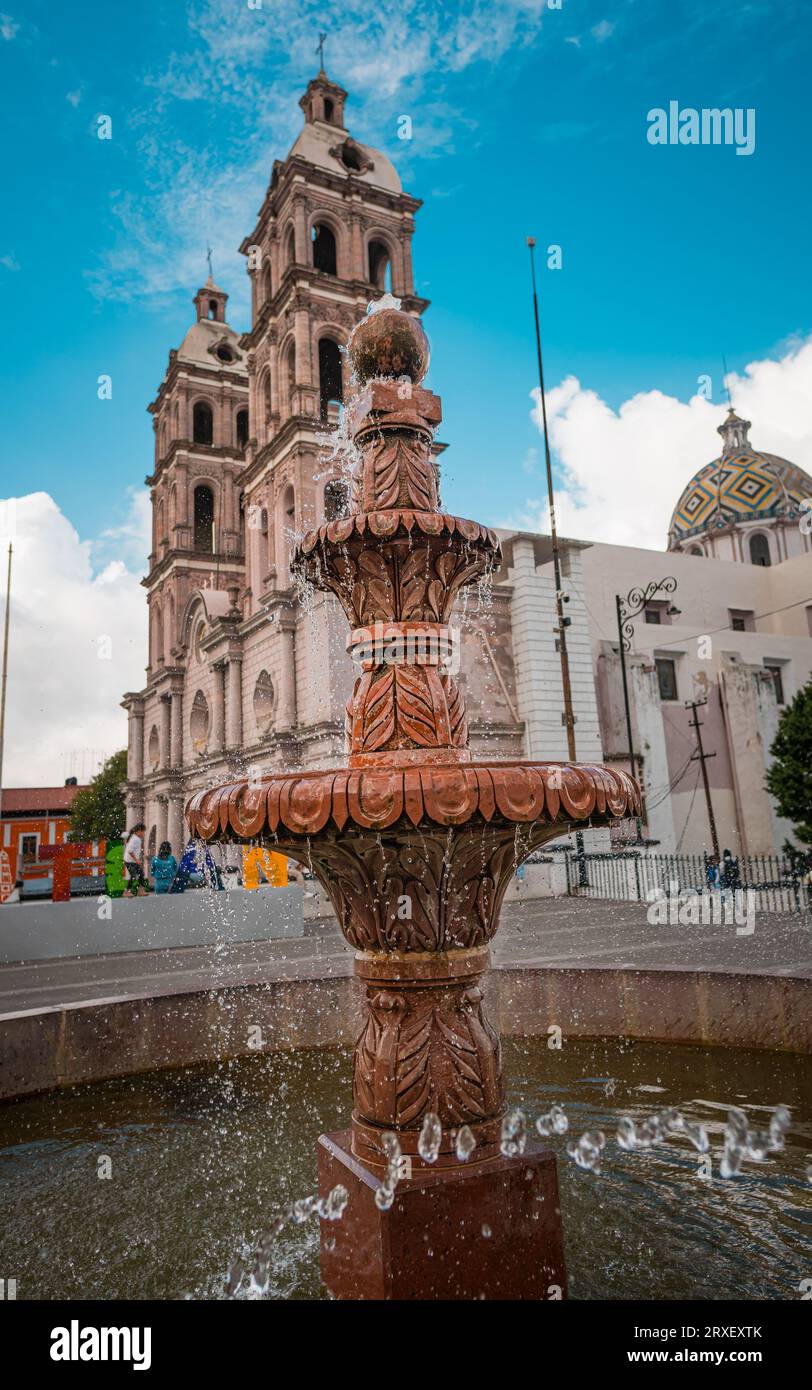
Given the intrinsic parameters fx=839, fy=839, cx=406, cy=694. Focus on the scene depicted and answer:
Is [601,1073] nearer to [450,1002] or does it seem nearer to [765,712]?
[450,1002]

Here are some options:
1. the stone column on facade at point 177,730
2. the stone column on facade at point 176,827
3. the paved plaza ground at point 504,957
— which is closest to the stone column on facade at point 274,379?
the stone column on facade at point 177,730

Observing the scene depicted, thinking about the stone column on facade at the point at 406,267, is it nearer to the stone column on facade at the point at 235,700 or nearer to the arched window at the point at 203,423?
the stone column on facade at the point at 235,700

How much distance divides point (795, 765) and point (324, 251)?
23.1m

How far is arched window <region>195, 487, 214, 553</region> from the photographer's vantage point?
126 ft

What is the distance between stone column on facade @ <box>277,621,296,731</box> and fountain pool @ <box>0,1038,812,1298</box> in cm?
1739

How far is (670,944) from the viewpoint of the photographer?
945cm

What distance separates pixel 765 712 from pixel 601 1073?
25826mm

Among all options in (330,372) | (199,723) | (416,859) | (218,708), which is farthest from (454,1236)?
(199,723)

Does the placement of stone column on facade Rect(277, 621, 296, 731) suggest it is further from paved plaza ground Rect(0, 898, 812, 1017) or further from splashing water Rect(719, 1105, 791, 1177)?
splashing water Rect(719, 1105, 791, 1177)

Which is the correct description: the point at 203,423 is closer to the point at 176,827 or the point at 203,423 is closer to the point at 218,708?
the point at 218,708

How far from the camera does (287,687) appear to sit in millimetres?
23188

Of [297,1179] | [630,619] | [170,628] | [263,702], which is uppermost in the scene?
[170,628]

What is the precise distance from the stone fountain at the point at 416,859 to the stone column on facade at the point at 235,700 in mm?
23377

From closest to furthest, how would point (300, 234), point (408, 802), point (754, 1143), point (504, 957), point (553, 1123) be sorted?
point (408, 802), point (553, 1123), point (754, 1143), point (504, 957), point (300, 234)
